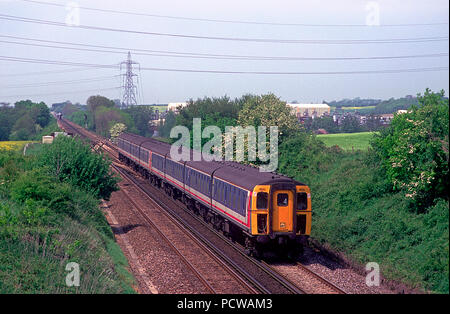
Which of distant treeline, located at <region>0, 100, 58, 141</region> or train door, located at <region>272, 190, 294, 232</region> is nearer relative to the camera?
train door, located at <region>272, 190, 294, 232</region>

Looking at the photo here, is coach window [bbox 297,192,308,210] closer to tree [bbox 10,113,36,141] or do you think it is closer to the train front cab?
the train front cab

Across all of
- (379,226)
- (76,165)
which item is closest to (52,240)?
(76,165)

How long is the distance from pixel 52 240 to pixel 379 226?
1299cm

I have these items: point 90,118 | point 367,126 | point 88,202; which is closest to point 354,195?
point 88,202

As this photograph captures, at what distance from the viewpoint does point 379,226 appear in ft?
68.9

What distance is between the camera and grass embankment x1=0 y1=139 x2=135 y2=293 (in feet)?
44.1

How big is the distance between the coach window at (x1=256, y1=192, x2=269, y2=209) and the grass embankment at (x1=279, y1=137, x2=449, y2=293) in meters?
4.12

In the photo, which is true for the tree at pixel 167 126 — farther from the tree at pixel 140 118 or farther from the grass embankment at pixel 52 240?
the grass embankment at pixel 52 240

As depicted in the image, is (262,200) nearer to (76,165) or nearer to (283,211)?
(283,211)

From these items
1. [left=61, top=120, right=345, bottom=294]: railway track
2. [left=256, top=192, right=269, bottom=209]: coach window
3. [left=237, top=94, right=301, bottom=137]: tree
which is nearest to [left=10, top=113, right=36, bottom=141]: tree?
[left=237, top=94, right=301, bottom=137]: tree

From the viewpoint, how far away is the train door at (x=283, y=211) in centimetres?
1855

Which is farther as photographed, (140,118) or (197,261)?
(140,118)

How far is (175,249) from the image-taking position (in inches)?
813

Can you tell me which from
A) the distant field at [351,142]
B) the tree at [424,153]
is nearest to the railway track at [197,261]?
the tree at [424,153]
